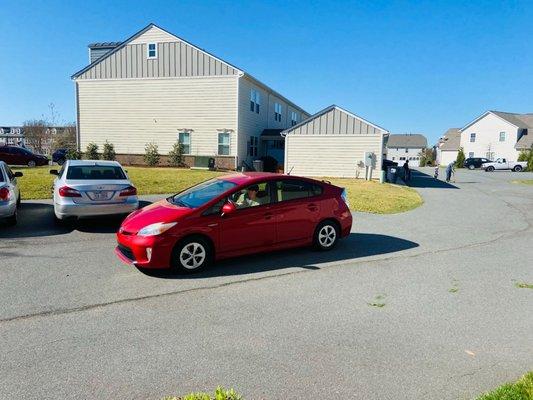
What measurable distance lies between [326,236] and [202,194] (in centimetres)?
247

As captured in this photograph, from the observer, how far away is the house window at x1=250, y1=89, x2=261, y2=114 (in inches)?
1131

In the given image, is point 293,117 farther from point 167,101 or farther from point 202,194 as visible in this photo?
point 202,194

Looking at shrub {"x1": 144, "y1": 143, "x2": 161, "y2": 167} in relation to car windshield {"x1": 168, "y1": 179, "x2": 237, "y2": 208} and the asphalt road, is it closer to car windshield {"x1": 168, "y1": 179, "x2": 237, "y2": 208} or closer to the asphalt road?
the asphalt road

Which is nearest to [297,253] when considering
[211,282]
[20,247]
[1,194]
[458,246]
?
[211,282]

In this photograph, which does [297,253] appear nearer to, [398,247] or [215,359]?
[398,247]

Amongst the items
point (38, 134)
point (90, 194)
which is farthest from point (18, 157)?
point (38, 134)

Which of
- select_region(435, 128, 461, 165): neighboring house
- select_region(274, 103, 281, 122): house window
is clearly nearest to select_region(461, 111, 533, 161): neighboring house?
select_region(435, 128, 461, 165): neighboring house

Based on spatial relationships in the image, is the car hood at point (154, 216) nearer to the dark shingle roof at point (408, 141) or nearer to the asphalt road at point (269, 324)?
the asphalt road at point (269, 324)

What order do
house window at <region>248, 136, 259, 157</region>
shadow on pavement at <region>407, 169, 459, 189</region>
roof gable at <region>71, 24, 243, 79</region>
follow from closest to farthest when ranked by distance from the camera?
shadow on pavement at <region>407, 169, 459, 189</region>
roof gable at <region>71, 24, 243, 79</region>
house window at <region>248, 136, 259, 157</region>

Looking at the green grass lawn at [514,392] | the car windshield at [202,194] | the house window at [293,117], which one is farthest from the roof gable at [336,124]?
the green grass lawn at [514,392]

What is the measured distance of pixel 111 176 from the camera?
9.29 meters

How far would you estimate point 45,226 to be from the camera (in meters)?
8.86

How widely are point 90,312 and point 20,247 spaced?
3.74m

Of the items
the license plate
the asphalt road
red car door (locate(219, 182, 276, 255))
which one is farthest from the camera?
the license plate
